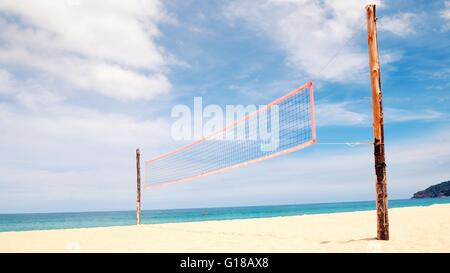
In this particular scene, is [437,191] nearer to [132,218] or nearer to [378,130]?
[132,218]

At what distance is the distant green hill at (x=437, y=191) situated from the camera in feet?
419

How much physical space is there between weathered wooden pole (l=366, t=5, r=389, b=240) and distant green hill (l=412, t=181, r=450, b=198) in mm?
141995

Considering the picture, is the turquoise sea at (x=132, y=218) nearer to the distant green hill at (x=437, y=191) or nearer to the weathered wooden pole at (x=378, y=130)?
the weathered wooden pole at (x=378, y=130)

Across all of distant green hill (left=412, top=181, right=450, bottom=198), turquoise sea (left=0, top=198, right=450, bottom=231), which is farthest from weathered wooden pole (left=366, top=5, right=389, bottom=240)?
distant green hill (left=412, top=181, right=450, bottom=198)

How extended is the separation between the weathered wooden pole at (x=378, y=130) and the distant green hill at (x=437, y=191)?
141995 millimetres

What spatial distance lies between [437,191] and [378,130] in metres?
150

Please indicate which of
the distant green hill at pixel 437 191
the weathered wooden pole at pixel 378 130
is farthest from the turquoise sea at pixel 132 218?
the distant green hill at pixel 437 191

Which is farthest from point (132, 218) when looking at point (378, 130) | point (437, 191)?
point (437, 191)
